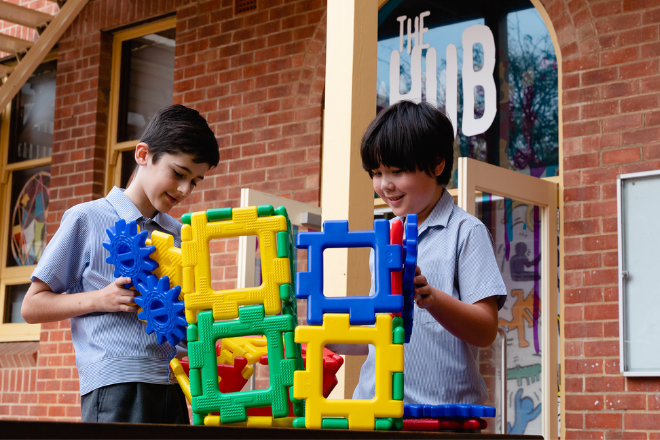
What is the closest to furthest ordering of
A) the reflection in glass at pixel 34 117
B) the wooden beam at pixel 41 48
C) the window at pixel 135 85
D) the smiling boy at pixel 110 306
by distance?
the smiling boy at pixel 110 306 → the window at pixel 135 85 → the wooden beam at pixel 41 48 → the reflection in glass at pixel 34 117

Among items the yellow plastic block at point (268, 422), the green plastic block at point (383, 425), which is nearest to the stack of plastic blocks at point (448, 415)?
the green plastic block at point (383, 425)

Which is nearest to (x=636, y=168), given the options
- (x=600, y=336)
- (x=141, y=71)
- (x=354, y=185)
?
(x=600, y=336)

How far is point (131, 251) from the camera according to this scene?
5.00 ft

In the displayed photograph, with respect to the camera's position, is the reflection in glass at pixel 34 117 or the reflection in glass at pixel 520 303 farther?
the reflection in glass at pixel 34 117

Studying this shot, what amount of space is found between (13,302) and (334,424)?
6.06 m

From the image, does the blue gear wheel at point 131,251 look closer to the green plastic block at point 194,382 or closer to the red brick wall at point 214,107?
the green plastic block at point 194,382

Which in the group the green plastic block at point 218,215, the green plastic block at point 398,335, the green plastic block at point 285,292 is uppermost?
the green plastic block at point 218,215

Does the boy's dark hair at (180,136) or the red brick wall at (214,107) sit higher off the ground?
the red brick wall at (214,107)

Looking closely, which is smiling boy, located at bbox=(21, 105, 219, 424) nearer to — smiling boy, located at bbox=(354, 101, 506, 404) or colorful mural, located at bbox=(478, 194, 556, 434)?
smiling boy, located at bbox=(354, 101, 506, 404)

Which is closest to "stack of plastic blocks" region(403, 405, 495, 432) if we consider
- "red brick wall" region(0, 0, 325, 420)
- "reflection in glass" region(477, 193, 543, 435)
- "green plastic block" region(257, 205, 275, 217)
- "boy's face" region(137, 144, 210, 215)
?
"green plastic block" region(257, 205, 275, 217)

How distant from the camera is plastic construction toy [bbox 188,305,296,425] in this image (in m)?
1.28

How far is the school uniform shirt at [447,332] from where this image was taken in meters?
1.64

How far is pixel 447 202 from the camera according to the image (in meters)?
1.78

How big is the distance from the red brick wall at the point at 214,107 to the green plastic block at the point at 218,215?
11.8 ft
